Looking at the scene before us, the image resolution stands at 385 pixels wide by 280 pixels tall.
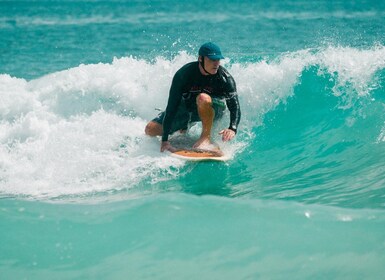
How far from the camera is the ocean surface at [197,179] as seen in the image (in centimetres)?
460

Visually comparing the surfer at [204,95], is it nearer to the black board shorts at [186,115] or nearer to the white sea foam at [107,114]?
the black board shorts at [186,115]

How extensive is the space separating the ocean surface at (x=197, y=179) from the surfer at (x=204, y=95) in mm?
435

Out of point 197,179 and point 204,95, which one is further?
point 204,95

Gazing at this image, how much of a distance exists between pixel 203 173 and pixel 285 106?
274cm

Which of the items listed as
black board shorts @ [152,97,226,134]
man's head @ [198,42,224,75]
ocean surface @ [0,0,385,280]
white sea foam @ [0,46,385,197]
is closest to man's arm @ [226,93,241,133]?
black board shorts @ [152,97,226,134]

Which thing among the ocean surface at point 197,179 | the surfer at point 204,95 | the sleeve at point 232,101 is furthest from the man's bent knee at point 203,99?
the ocean surface at point 197,179

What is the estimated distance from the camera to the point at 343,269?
4.33 meters

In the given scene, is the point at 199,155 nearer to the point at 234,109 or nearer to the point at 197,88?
the point at 234,109

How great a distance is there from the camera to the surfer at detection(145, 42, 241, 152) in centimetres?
667

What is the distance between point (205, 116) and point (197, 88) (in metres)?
0.38

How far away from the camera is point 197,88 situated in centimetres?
696

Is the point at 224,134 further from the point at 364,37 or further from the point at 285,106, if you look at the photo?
the point at 364,37

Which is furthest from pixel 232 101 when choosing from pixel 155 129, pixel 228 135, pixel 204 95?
pixel 155 129

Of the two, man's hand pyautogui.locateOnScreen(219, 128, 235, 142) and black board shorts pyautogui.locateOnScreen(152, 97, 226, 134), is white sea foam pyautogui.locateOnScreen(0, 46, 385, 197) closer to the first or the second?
black board shorts pyautogui.locateOnScreen(152, 97, 226, 134)
